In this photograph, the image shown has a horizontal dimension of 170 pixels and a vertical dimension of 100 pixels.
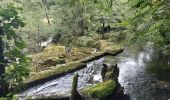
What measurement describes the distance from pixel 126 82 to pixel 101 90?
433 cm

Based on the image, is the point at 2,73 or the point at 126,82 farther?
the point at 126,82

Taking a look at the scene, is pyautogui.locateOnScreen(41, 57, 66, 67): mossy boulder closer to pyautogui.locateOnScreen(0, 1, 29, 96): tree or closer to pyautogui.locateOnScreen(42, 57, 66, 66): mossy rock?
pyautogui.locateOnScreen(42, 57, 66, 66): mossy rock

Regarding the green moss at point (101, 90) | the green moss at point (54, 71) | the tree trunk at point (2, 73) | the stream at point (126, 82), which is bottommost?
the stream at point (126, 82)

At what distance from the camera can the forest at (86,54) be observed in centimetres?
590

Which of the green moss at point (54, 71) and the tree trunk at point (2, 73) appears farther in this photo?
the green moss at point (54, 71)

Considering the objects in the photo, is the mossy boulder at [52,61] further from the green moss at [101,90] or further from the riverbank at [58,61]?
the green moss at [101,90]

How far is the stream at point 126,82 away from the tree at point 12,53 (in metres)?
11.8

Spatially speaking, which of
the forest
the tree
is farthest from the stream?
the tree

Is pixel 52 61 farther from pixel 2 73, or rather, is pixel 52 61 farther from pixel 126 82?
pixel 2 73

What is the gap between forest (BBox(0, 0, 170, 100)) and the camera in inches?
232

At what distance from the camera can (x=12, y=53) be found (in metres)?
5.83

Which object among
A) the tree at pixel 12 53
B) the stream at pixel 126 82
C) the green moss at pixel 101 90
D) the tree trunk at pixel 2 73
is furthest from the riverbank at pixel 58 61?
the tree at pixel 12 53

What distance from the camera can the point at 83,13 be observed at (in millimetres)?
38531

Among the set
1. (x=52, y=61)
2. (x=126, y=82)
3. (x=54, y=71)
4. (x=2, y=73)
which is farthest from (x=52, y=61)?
(x=2, y=73)
